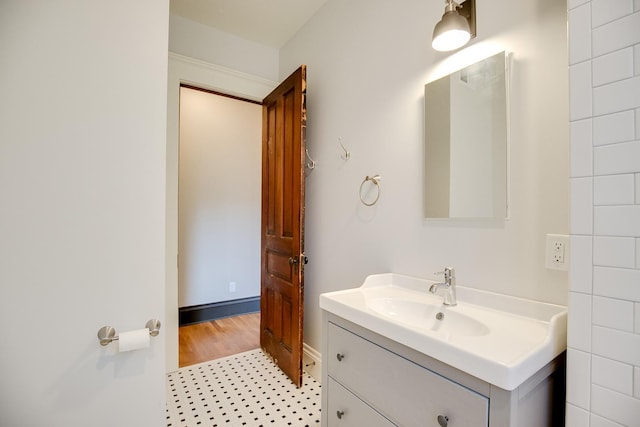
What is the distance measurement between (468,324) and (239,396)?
1603 millimetres

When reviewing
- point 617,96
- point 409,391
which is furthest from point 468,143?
point 409,391

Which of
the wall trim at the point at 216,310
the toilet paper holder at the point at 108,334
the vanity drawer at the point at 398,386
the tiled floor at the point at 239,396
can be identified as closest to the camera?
the vanity drawer at the point at 398,386

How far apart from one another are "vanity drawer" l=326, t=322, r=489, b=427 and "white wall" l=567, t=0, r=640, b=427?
0.28 metres

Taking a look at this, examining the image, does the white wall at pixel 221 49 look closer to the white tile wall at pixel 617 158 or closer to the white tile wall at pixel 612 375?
the white tile wall at pixel 617 158

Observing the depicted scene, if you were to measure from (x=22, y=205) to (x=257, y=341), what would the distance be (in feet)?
7.70

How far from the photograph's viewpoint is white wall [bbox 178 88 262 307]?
324cm

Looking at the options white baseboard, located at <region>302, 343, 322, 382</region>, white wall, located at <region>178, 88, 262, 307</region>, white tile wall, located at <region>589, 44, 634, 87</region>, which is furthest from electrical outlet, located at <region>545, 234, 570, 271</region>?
white wall, located at <region>178, 88, 262, 307</region>

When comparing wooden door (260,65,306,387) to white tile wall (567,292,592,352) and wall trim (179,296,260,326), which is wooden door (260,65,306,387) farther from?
white tile wall (567,292,592,352)

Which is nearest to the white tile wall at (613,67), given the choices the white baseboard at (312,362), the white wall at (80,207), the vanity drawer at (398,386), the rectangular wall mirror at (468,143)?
the rectangular wall mirror at (468,143)

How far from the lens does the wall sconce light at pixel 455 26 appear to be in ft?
3.70

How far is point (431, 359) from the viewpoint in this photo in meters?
0.87

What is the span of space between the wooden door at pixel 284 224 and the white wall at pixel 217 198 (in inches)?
41.4

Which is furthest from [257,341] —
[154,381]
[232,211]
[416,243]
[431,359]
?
[431,359]

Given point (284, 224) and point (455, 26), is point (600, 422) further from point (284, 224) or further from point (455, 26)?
point (284, 224)
